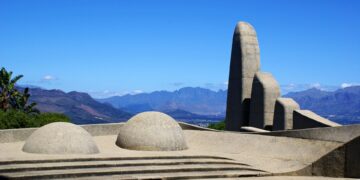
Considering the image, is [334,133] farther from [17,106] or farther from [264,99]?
[17,106]

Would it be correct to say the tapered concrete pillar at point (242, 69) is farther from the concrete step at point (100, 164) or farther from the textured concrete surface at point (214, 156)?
the concrete step at point (100, 164)

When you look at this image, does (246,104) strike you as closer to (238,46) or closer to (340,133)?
(238,46)

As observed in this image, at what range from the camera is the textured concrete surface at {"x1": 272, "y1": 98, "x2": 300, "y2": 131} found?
31.7 metres

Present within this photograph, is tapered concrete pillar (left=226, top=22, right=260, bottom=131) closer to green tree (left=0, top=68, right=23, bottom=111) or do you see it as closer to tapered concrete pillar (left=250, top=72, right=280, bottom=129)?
tapered concrete pillar (left=250, top=72, right=280, bottom=129)

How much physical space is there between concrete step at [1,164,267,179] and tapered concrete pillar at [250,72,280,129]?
12.9 metres

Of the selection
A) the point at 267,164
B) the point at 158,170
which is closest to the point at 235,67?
the point at 267,164

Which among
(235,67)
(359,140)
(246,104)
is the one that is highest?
(235,67)

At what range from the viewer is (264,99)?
33.7 meters

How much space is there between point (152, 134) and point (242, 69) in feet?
43.3

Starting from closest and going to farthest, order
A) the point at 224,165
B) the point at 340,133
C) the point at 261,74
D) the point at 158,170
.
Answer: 1. the point at 158,170
2. the point at 224,165
3. the point at 340,133
4. the point at 261,74

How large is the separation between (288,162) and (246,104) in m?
13.9

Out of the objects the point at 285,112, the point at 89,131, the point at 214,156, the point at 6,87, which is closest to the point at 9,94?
the point at 6,87

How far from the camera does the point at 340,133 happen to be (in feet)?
82.0

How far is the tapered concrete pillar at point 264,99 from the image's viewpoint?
33719 millimetres
